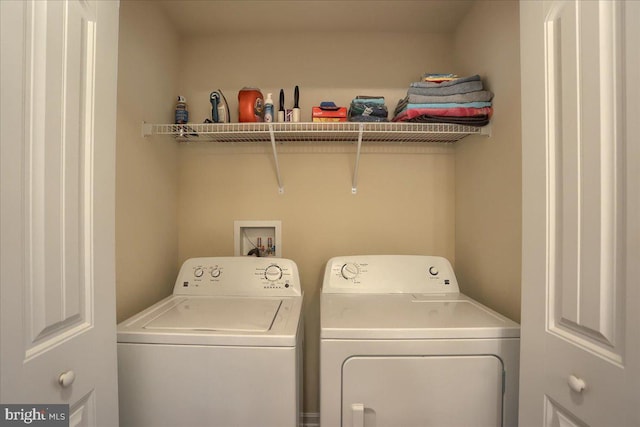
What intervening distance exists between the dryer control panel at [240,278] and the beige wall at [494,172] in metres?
1.04

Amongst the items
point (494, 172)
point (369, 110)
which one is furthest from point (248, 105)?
point (494, 172)

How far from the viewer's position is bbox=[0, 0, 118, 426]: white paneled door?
59 centimetres

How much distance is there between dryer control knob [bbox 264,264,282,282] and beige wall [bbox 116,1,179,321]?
65cm

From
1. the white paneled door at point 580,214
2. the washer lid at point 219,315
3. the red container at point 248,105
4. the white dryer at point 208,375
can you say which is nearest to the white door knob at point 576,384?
the white paneled door at point 580,214

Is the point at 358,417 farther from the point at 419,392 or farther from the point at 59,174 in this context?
the point at 59,174

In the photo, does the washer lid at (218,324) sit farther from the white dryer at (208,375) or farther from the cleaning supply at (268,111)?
the cleaning supply at (268,111)

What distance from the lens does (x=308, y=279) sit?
1923mm

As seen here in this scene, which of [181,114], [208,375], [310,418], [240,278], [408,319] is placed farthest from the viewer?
[310,418]

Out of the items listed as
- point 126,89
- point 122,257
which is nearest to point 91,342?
point 122,257

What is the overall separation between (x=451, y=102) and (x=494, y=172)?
0.43 m

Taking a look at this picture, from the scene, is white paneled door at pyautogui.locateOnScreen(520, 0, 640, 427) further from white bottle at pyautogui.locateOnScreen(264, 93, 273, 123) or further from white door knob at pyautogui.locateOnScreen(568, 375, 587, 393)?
white bottle at pyautogui.locateOnScreen(264, 93, 273, 123)

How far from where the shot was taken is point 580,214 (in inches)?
28.1

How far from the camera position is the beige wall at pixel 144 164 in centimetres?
134

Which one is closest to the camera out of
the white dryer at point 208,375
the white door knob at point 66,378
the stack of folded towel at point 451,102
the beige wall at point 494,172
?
the white door knob at point 66,378
